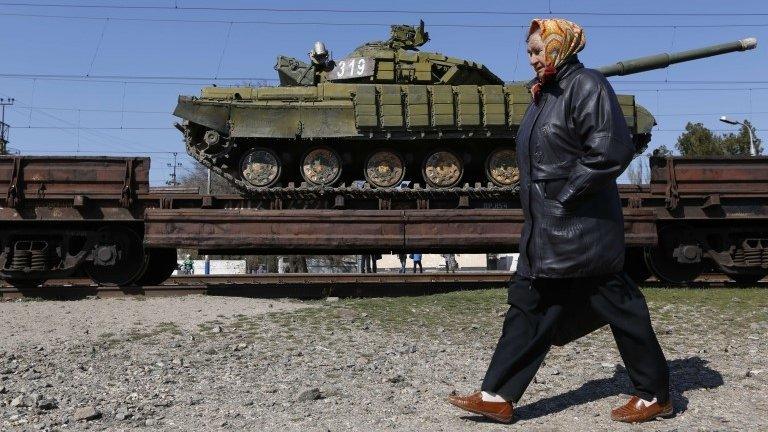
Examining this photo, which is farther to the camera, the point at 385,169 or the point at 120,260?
the point at 385,169

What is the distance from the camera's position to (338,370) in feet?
16.2

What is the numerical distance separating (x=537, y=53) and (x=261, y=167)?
27.2 feet

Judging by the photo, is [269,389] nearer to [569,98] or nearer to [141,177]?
[569,98]

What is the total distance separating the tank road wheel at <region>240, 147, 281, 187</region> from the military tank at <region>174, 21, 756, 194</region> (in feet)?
0.05

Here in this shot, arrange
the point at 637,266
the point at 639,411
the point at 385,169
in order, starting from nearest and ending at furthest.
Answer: the point at 639,411
the point at 385,169
the point at 637,266

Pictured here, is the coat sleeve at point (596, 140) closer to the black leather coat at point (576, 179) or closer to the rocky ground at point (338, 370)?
the black leather coat at point (576, 179)

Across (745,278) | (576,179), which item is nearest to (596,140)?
(576,179)

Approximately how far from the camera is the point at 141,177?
11188mm

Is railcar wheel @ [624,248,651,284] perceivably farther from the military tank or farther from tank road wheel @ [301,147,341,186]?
tank road wheel @ [301,147,341,186]

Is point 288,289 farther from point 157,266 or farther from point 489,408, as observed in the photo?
point 489,408

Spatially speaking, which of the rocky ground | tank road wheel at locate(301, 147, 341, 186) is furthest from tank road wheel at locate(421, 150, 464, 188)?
the rocky ground

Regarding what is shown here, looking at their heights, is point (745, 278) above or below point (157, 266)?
below

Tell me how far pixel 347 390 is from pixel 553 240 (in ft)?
5.23

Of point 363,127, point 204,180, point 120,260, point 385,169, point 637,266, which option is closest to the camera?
point 363,127
